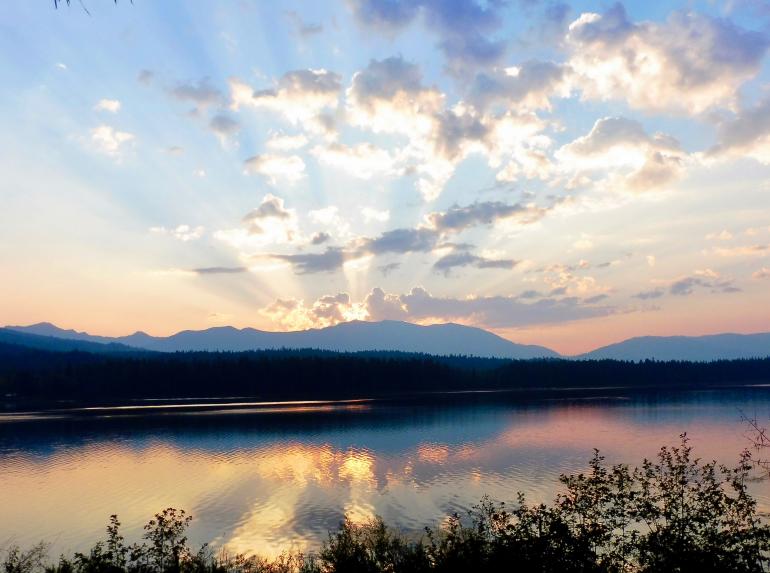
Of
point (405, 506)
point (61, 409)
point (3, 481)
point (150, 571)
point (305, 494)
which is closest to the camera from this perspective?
point (150, 571)

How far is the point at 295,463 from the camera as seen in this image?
224 feet

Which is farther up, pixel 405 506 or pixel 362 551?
pixel 362 551

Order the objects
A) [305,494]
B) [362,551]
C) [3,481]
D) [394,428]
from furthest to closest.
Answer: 1. [394,428]
2. [3,481]
3. [305,494]
4. [362,551]

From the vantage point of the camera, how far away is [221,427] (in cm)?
10338

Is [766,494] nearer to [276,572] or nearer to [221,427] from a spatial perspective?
[276,572]

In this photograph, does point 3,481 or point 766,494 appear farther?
point 3,481

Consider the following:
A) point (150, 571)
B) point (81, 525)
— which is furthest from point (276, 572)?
point (81, 525)

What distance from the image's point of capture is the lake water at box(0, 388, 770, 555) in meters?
43.7

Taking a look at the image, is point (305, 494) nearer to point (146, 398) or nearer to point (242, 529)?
point (242, 529)

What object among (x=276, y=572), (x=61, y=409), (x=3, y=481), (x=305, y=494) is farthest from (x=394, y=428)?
(x=61, y=409)

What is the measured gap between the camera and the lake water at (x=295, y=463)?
1722 inches

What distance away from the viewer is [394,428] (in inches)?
3856

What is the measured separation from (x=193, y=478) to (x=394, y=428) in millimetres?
42623

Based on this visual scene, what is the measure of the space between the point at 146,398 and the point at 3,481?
124581 millimetres
